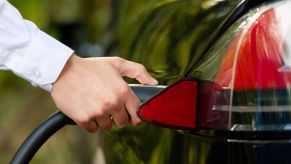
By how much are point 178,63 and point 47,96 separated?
2760 millimetres

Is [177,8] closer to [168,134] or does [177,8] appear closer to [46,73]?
[168,134]

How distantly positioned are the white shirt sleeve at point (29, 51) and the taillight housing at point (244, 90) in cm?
22

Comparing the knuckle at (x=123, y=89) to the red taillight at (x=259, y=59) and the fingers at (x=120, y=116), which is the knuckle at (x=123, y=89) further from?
the red taillight at (x=259, y=59)

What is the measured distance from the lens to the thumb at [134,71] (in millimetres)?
2182

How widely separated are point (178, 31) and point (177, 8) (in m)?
0.16

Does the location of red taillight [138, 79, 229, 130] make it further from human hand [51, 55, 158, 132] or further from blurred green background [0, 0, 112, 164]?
blurred green background [0, 0, 112, 164]

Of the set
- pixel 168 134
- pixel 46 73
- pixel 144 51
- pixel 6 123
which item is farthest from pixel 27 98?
pixel 46 73

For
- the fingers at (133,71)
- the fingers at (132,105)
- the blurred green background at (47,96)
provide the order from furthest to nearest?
the blurred green background at (47,96), the fingers at (133,71), the fingers at (132,105)

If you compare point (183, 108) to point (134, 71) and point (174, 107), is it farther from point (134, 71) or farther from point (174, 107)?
point (134, 71)

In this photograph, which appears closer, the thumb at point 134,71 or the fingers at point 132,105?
the fingers at point 132,105

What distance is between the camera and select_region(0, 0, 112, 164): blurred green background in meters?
4.20

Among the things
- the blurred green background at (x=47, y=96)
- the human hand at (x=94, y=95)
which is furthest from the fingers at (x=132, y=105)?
the blurred green background at (x=47, y=96)

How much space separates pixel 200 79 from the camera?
205cm

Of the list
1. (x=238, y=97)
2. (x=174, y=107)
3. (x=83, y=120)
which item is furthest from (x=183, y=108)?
(x=83, y=120)
